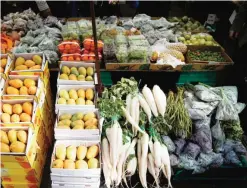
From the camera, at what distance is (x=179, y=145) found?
295 centimetres

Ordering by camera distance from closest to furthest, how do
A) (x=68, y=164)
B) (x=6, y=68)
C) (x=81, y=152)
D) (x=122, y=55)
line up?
(x=68, y=164) < (x=81, y=152) < (x=6, y=68) < (x=122, y=55)

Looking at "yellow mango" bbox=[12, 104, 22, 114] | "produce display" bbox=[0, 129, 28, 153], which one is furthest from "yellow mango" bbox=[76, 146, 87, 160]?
"yellow mango" bbox=[12, 104, 22, 114]

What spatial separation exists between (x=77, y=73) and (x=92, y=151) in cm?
108

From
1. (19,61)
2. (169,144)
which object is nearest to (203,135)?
(169,144)

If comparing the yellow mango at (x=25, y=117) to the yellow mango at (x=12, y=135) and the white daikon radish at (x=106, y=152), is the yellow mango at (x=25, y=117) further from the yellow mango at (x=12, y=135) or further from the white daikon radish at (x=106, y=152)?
the white daikon radish at (x=106, y=152)

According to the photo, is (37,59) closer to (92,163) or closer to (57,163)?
(57,163)

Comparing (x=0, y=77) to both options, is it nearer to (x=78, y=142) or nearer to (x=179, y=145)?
(x=78, y=142)

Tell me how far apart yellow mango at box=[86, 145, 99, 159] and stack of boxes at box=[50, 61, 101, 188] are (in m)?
0.03

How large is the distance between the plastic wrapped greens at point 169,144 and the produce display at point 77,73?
1.12 meters

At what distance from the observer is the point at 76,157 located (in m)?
2.59

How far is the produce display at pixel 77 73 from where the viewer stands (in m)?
3.14

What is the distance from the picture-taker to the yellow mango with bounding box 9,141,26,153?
2.34m

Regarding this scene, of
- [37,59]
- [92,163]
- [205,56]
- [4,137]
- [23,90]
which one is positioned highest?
[37,59]

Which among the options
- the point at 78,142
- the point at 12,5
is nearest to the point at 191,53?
the point at 78,142
